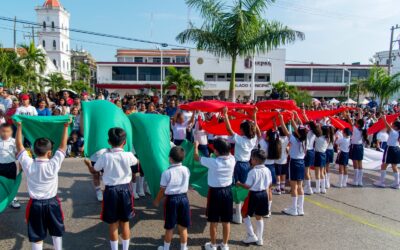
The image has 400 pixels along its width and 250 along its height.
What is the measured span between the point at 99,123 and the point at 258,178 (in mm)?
2820

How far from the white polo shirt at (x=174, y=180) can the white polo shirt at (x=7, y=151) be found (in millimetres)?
2911

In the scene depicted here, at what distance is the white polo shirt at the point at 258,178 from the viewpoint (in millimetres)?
5090

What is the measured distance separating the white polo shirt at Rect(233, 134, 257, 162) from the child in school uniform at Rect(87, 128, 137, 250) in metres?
2.03

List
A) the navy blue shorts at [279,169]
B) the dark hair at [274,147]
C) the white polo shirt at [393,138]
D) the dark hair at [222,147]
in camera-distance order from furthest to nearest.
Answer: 1. the white polo shirt at [393,138]
2. the navy blue shorts at [279,169]
3. the dark hair at [274,147]
4. the dark hair at [222,147]

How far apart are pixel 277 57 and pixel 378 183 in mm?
37900

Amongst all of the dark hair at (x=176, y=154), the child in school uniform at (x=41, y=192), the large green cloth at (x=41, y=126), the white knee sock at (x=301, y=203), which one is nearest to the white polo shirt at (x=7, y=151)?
the large green cloth at (x=41, y=126)

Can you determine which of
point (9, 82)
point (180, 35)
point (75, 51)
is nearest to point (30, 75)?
point (9, 82)

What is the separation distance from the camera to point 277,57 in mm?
45156

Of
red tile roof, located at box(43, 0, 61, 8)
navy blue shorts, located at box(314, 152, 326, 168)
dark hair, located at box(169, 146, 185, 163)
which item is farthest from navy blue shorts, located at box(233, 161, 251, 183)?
red tile roof, located at box(43, 0, 61, 8)

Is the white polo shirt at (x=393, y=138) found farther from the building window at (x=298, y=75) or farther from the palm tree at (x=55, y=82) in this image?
the palm tree at (x=55, y=82)

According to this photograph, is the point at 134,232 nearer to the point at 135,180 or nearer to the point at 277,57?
the point at 135,180

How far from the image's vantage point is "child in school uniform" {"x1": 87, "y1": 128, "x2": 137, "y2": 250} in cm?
445

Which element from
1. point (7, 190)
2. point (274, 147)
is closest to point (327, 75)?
point (274, 147)

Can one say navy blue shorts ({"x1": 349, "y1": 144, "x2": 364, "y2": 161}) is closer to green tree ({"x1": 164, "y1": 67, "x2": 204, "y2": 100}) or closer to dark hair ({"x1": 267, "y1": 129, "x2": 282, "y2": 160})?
dark hair ({"x1": 267, "y1": 129, "x2": 282, "y2": 160})
